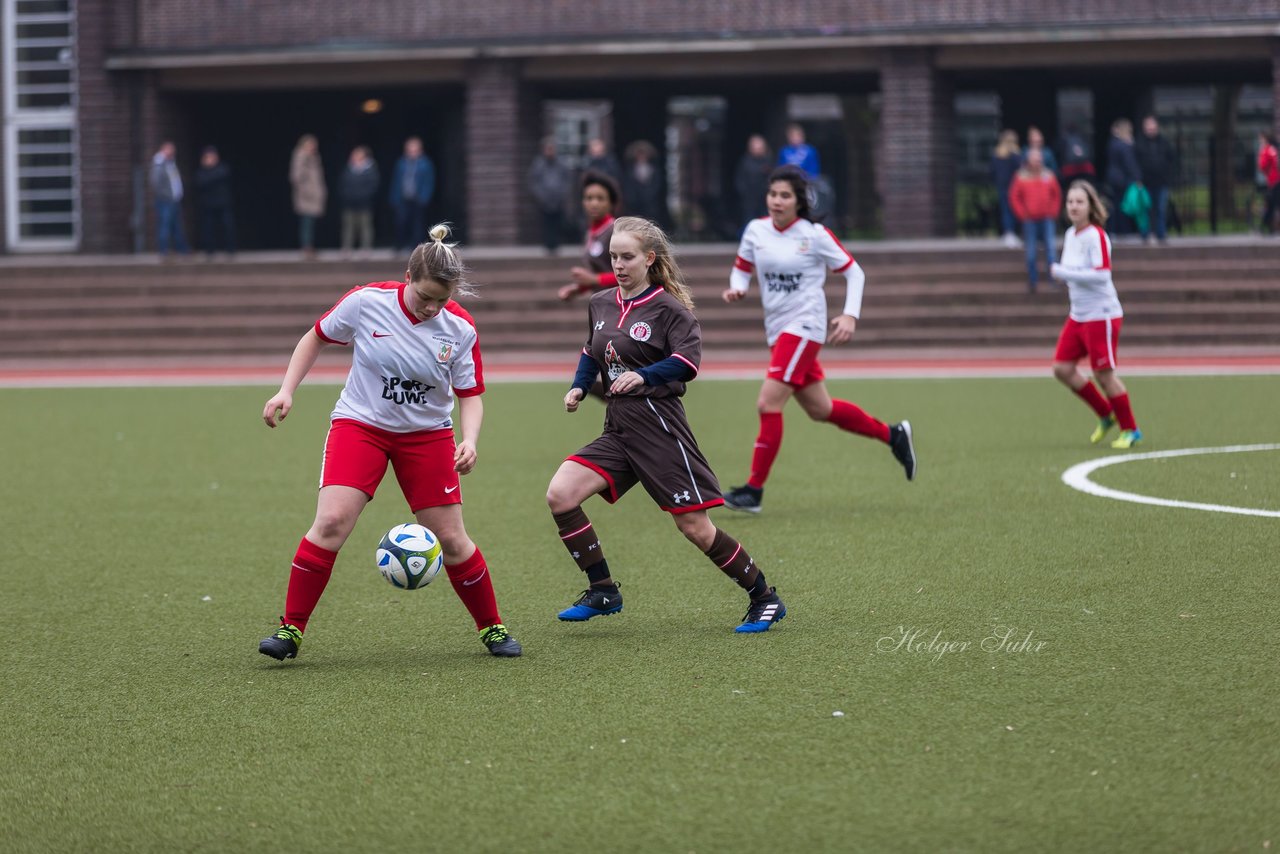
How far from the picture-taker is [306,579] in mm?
6605

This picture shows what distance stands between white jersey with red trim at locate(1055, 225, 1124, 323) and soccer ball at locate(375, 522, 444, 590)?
713cm

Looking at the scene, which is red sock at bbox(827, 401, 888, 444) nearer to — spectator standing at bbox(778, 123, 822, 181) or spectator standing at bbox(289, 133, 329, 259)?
spectator standing at bbox(778, 123, 822, 181)

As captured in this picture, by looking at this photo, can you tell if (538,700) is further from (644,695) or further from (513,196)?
(513,196)

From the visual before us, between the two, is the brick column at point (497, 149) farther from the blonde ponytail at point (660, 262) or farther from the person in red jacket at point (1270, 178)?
the blonde ponytail at point (660, 262)

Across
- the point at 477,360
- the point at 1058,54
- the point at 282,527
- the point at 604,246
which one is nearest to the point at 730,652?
the point at 477,360

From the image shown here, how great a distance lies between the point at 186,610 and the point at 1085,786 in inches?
166

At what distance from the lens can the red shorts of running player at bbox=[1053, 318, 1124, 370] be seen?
13.0m

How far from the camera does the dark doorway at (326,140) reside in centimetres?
3406

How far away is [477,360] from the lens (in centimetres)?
680

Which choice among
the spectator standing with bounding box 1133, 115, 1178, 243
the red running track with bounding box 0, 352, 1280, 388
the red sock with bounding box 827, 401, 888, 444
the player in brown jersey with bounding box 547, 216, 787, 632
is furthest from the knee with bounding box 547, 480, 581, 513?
the spectator standing with bounding box 1133, 115, 1178, 243

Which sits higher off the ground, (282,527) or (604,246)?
(604,246)

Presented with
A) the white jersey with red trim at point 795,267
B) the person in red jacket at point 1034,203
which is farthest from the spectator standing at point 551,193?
the white jersey with red trim at point 795,267

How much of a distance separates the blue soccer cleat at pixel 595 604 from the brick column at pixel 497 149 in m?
23.8

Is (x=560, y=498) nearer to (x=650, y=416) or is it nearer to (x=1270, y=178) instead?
(x=650, y=416)
